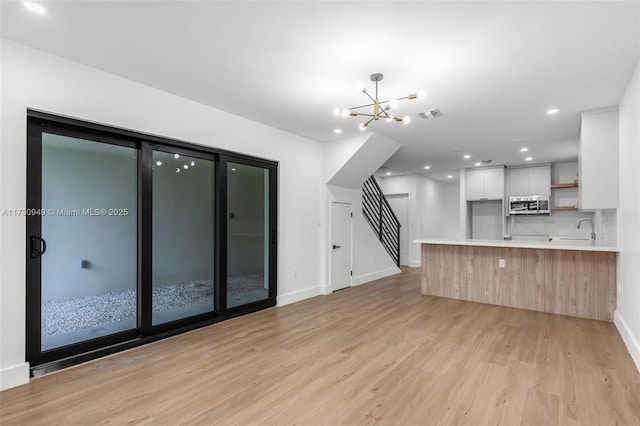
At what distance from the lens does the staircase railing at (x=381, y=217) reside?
25.1 feet

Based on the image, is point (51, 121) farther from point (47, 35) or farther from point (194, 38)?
point (194, 38)

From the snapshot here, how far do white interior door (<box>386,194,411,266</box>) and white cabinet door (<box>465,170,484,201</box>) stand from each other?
1672 millimetres

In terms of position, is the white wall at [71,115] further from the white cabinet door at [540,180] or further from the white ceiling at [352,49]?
the white cabinet door at [540,180]

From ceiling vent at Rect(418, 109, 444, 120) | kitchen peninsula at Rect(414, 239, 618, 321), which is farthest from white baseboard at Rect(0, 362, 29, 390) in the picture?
kitchen peninsula at Rect(414, 239, 618, 321)

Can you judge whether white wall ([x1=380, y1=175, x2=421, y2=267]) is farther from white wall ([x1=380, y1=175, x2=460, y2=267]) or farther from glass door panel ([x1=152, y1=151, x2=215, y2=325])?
glass door panel ([x1=152, y1=151, x2=215, y2=325])

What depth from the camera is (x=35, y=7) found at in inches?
85.7

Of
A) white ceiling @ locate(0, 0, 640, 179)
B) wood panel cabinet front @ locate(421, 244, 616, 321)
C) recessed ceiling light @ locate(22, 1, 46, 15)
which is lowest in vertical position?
wood panel cabinet front @ locate(421, 244, 616, 321)

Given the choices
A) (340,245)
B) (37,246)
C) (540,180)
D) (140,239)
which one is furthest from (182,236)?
(540,180)

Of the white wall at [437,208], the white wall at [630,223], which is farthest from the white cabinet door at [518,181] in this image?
the white wall at [630,223]

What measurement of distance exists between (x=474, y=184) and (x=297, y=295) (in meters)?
5.74

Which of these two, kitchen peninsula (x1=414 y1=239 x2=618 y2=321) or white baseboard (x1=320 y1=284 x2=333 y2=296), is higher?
kitchen peninsula (x1=414 y1=239 x2=618 y2=321)

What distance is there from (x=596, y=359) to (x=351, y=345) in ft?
7.56

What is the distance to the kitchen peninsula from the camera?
166 inches

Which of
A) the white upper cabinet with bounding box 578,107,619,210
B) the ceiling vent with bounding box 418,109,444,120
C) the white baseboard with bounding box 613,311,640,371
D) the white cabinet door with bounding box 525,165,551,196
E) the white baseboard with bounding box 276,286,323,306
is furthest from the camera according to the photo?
the white cabinet door with bounding box 525,165,551,196
